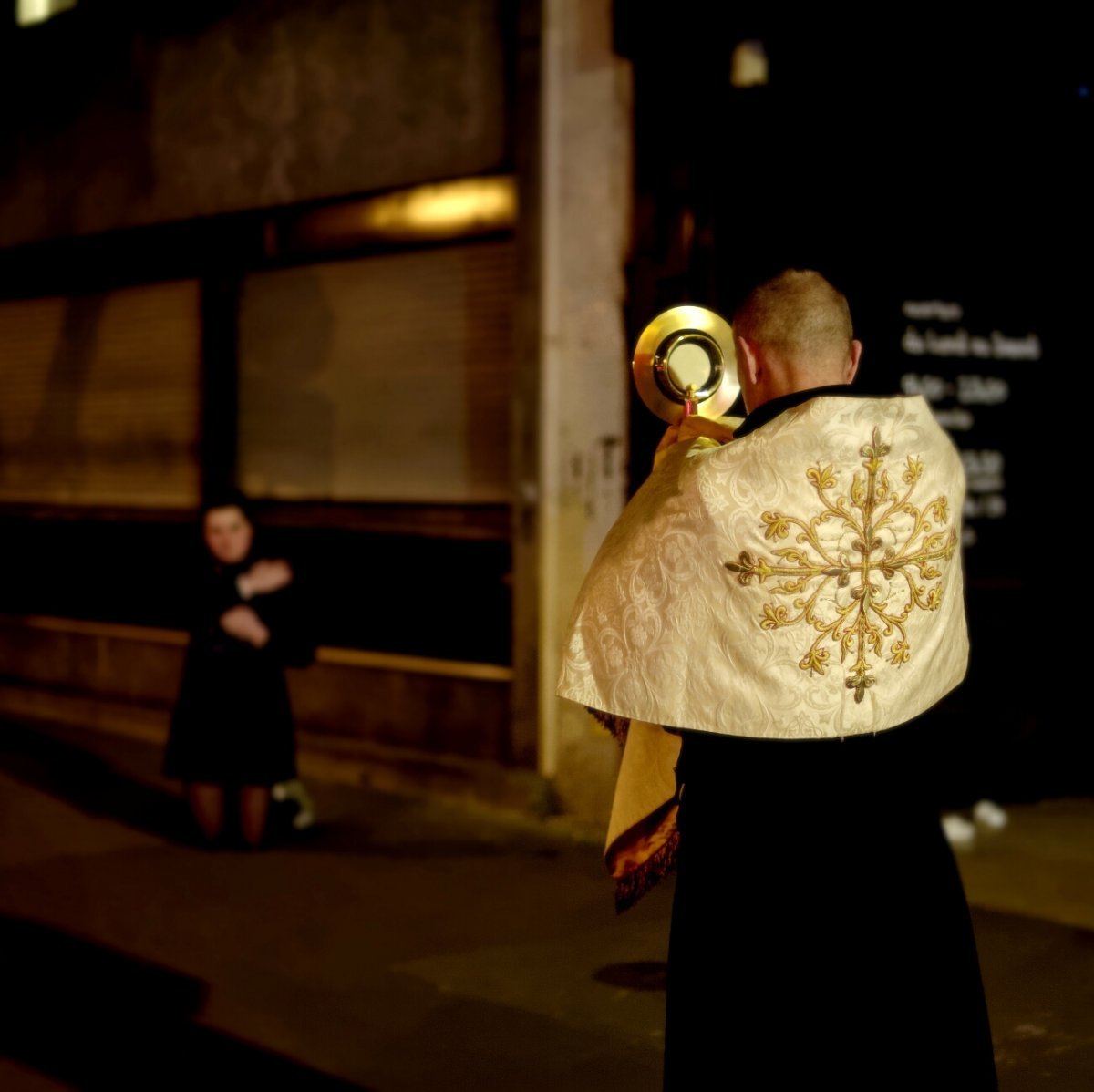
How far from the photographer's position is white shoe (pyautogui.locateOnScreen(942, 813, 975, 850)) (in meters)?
6.68

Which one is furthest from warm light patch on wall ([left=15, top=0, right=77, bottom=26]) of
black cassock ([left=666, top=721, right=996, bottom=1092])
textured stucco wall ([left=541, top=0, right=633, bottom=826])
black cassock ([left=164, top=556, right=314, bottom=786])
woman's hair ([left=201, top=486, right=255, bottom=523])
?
black cassock ([left=666, top=721, right=996, bottom=1092])

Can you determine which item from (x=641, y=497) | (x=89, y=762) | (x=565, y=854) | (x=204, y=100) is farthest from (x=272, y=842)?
(x=204, y=100)

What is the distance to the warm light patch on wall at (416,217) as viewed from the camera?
7.64 metres

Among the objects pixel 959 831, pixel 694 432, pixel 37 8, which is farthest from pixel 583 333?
pixel 37 8

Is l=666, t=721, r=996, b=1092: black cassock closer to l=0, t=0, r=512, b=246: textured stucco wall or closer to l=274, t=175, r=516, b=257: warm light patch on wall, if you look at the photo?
l=274, t=175, r=516, b=257: warm light patch on wall

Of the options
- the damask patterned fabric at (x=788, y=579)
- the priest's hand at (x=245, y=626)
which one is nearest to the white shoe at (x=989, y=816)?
the priest's hand at (x=245, y=626)

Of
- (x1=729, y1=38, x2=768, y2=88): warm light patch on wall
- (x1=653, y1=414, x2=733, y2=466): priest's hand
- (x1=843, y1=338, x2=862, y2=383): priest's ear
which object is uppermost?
(x1=729, y1=38, x2=768, y2=88): warm light patch on wall

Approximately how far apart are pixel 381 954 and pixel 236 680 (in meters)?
1.78

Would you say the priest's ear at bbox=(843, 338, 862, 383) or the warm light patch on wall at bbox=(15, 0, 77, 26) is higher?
the warm light patch on wall at bbox=(15, 0, 77, 26)

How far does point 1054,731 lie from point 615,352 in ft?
10.0

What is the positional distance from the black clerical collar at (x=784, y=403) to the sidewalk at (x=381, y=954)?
7.00 feet

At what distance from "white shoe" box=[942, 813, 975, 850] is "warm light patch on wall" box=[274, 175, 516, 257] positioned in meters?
3.78

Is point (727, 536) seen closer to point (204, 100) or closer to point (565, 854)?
point (565, 854)

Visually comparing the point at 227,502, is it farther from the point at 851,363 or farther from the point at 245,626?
the point at 851,363
